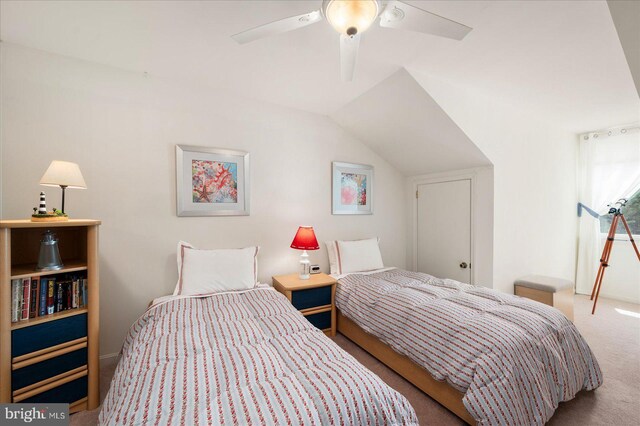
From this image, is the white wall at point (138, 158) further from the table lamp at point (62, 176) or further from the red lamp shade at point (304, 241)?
the table lamp at point (62, 176)

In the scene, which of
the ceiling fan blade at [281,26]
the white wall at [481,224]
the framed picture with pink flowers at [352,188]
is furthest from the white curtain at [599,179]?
the ceiling fan blade at [281,26]

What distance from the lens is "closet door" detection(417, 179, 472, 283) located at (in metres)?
3.15

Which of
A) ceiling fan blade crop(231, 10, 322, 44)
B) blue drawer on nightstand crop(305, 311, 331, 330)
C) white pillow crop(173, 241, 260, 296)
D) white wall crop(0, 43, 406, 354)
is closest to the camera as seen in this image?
ceiling fan blade crop(231, 10, 322, 44)

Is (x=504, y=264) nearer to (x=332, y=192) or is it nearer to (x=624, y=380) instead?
(x=624, y=380)

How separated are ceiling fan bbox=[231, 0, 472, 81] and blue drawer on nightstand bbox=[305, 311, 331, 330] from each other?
230 centimetres

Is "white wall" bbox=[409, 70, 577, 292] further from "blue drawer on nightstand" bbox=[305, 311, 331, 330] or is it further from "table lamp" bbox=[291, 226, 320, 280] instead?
"blue drawer on nightstand" bbox=[305, 311, 331, 330]

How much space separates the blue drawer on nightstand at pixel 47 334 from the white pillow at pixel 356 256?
2.20 m

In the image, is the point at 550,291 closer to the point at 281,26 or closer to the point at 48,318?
the point at 281,26

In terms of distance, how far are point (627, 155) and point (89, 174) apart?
6157mm

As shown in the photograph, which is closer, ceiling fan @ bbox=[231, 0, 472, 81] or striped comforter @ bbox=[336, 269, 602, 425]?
ceiling fan @ bbox=[231, 0, 472, 81]

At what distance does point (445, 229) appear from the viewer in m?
3.37

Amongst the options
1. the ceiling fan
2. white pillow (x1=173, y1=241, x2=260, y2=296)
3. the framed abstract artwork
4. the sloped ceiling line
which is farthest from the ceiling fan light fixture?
white pillow (x1=173, y1=241, x2=260, y2=296)

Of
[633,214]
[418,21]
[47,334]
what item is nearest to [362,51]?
[418,21]

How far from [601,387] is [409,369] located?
4.59 feet
